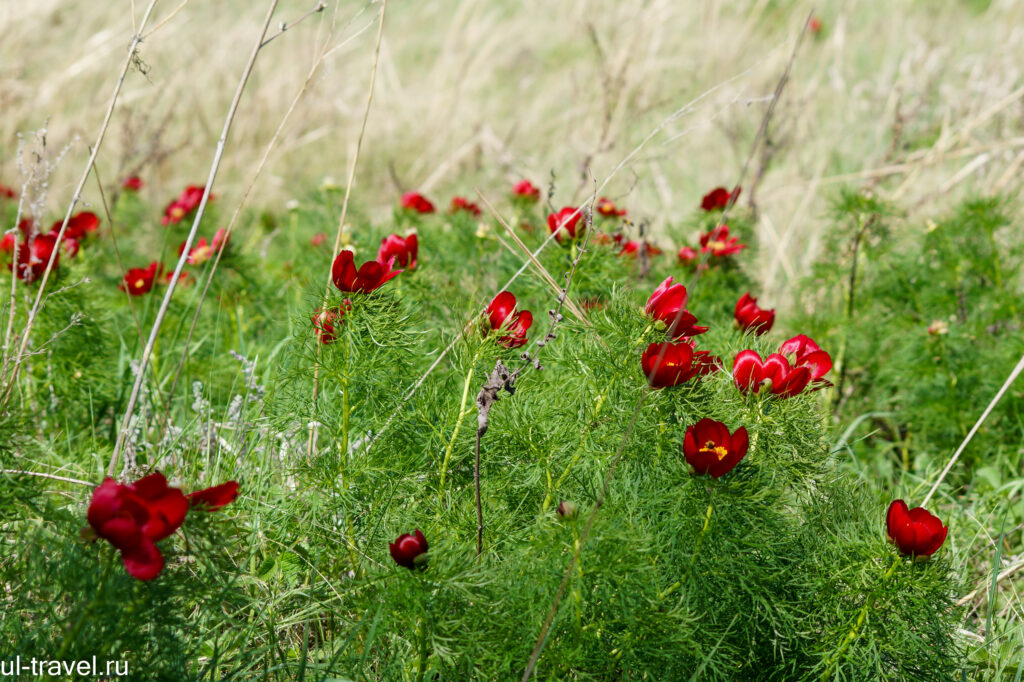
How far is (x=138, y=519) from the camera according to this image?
0.80 metres

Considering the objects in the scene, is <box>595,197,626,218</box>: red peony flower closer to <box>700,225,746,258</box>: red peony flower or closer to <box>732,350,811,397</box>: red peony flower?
<box>700,225,746,258</box>: red peony flower

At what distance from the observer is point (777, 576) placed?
1070 mm

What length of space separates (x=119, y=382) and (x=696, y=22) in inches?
193

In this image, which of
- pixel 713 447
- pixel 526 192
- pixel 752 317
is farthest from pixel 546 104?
pixel 713 447

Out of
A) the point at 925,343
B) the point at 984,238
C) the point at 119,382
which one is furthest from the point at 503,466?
the point at 984,238

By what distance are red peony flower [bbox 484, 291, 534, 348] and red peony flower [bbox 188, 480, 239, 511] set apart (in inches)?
17.1

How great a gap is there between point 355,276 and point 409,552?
40 cm

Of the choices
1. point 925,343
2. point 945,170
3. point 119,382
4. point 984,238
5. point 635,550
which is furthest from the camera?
point 945,170

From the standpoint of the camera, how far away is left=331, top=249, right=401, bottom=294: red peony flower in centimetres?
110

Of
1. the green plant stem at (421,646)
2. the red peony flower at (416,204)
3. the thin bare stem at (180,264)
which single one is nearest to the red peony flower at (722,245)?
the red peony flower at (416,204)

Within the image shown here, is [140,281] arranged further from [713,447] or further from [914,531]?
[914,531]

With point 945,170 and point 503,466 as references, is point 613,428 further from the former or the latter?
point 945,170

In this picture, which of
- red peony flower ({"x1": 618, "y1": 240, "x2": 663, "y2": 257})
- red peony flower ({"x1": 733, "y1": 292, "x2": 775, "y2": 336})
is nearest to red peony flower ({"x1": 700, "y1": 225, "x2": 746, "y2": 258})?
red peony flower ({"x1": 618, "y1": 240, "x2": 663, "y2": 257})

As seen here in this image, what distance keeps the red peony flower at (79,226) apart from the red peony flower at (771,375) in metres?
1.50
